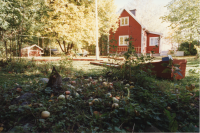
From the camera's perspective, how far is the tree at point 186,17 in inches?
365

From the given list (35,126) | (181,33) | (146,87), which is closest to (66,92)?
(35,126)

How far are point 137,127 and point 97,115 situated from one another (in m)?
0.48

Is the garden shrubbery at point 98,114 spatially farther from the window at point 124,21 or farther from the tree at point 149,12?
the window at point 124,21

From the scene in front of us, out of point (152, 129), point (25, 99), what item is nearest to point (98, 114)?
point (152, 129)

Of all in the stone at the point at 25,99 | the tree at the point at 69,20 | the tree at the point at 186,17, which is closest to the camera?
the stone at the point at 25,99

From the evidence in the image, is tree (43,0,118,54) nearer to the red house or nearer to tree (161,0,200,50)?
the red house

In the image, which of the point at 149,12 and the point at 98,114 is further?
the point at 149,12

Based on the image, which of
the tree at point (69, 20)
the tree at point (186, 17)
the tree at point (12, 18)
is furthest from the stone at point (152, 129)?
the tree at point (69, 20)

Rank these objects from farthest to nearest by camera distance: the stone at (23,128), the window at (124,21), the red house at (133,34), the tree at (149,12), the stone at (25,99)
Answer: the window at (124,21)
the red house at (133,34)
the tree at (149,12)
the stone at (25,99)
the stone at (23,128)

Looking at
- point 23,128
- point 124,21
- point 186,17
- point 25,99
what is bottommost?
point 23,128

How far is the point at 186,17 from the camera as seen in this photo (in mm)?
10805

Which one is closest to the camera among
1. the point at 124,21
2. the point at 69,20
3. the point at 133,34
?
the point at 69,20

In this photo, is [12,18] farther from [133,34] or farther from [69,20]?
[133,34]

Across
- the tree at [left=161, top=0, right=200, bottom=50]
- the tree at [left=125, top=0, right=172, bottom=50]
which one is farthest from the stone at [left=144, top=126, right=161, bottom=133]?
the tree at [left=125, top=0, right=172, bottom=50]
